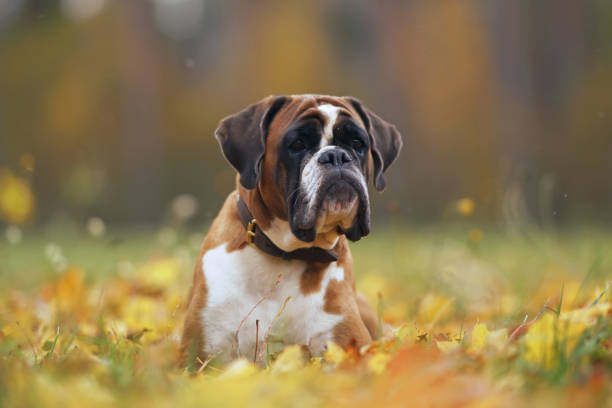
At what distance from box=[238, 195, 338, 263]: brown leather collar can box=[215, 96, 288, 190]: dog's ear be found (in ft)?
0.67

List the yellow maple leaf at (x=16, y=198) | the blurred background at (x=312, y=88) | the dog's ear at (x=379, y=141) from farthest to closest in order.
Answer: the blurred background at (x=312, y=88), the yellow maple leaf at (x=16, y=198), the dog's ear at (x=379, y=141)

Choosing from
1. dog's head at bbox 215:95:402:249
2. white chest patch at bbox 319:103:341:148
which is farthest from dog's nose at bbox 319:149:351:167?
white chest patch at bbox 319:103:341:148

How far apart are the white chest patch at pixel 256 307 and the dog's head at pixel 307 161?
229 millimetres

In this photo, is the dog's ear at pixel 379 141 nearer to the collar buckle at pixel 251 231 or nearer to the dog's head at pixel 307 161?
the dog's head at pixel 307 161

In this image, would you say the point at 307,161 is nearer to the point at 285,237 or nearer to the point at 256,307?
the point at 285,237

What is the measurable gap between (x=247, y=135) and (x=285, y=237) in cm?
48

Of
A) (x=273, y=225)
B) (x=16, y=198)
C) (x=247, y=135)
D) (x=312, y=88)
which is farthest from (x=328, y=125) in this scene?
(x=312, y=88)

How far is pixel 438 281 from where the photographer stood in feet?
14.3

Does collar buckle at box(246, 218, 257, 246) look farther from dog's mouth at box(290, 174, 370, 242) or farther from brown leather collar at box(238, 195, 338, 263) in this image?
dog's mouth at box(290, 174, 370, 242)

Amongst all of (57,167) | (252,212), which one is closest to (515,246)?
(252,212)

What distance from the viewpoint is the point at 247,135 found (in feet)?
9.77

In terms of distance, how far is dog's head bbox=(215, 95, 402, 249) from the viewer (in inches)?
109

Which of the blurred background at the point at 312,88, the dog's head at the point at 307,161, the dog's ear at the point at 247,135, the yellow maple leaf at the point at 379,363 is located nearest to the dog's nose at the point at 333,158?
the dog's head at the point at 307,161

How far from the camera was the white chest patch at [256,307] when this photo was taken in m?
2.85
